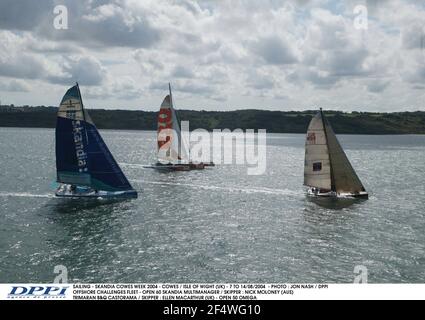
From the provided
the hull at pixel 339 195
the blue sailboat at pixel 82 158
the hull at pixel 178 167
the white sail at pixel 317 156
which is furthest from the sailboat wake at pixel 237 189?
the hull at pixel 178 167

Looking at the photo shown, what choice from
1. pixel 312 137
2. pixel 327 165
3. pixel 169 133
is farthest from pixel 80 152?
pixel 169 133

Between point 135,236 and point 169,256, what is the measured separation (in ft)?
26.4

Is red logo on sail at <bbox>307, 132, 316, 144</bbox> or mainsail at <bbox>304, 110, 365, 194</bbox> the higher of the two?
red logo on sail at <bbox>307, 132, 316, 144</bbox>

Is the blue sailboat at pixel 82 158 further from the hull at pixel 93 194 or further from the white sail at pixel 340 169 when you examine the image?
the white sail at pixel 340 169

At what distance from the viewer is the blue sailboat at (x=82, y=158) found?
6216 centimetres

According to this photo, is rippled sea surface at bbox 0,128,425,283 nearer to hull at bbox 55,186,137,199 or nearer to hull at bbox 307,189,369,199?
hull at bbox 55,186,137,199

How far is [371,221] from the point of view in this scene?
53.8 m

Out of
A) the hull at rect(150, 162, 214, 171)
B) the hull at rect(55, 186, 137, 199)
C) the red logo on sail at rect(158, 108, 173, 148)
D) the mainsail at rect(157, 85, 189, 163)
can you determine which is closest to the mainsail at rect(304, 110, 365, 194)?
the hull at rect(55, 186, 137, 199)

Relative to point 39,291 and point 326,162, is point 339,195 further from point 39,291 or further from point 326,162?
point 39,291

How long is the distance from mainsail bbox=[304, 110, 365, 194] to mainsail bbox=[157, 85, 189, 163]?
4400cm

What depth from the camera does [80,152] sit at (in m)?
64.1

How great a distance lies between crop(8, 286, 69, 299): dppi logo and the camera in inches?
610
